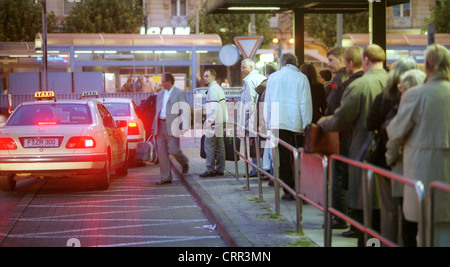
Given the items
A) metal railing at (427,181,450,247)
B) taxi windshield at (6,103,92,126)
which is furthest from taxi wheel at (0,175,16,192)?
metal railing at (427,181,450,247)

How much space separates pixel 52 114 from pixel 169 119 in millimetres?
1908

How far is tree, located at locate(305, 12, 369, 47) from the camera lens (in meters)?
55.9

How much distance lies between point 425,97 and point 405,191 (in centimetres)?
91

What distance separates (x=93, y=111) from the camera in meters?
12.7

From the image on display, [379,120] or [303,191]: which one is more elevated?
[379,120]

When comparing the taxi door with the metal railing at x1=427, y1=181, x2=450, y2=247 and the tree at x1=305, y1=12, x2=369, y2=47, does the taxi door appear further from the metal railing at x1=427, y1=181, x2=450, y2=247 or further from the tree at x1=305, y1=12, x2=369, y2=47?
the tree at x1=305, y1=12, x2=369, y2=47

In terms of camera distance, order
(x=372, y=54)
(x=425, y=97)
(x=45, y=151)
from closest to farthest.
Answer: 1. (x=425, y=97)
2. (x=372, y=54)
3. (x=45, y=151)

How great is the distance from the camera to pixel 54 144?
462 inches

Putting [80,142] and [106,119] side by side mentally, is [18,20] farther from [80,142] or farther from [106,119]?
Answer: [80,142]

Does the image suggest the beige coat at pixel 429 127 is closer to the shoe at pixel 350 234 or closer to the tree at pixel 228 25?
the shoe at pixel 350 234

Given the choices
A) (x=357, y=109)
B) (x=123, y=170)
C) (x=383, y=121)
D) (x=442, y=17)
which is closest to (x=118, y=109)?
(x=123, y=170)

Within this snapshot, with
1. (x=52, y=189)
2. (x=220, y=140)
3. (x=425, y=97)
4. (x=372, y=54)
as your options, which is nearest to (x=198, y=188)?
(x=220, y=140)

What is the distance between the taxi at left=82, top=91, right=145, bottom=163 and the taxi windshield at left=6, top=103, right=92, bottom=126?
3948 millimetres
